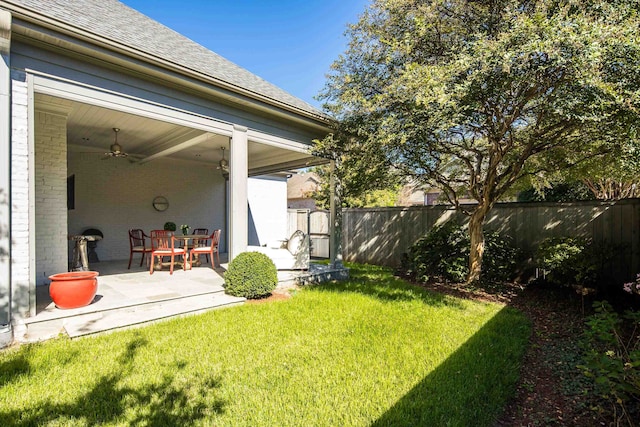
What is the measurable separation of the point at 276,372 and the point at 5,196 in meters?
3.28

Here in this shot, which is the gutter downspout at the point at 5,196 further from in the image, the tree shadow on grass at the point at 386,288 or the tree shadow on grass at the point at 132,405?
the tree shadow on grass at the point at 386,288

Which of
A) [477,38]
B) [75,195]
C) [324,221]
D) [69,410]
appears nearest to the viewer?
[69,410]

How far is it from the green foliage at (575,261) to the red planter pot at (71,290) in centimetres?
695

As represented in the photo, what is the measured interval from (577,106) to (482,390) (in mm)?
3282

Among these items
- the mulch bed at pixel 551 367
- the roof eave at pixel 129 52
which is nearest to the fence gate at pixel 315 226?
the roof eave at pixel 129 52

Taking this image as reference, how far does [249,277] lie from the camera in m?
5.21

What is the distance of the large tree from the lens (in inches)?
139

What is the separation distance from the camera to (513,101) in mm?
4777

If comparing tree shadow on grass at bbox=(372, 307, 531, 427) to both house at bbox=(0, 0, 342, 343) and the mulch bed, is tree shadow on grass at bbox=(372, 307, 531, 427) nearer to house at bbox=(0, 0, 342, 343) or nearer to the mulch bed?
the mulch bed

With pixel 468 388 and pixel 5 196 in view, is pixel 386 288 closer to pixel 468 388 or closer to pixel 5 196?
pixel 468 388

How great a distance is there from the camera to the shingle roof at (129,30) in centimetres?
388

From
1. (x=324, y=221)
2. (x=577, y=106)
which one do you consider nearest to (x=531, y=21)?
(x=577, y=106)

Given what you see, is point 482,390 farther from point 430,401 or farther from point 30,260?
point 30,260

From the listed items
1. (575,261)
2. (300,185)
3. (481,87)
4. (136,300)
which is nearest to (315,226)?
(136,300)
